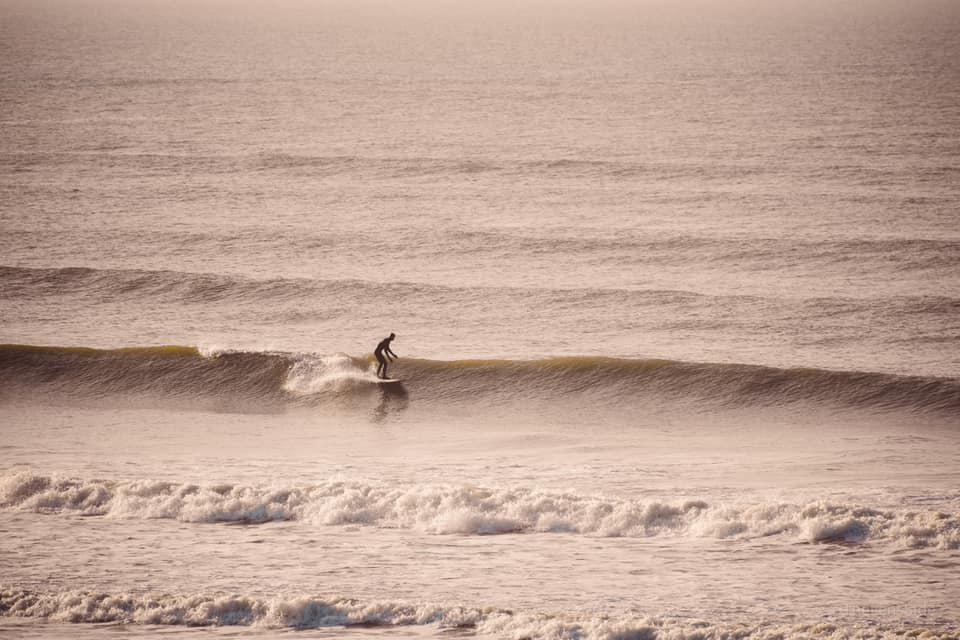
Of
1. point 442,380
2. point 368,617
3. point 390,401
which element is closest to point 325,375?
point 390,401

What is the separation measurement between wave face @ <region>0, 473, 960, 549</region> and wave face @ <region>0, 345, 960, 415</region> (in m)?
5.96

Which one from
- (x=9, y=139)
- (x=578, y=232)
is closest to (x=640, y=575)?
(x=578, y=232)

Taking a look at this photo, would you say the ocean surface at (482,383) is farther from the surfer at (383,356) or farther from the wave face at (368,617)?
the surfer at (383,356)

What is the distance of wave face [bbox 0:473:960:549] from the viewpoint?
1349cm

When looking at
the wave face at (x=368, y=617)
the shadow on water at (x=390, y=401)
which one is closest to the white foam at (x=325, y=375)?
the shadow on water at (x=390, y=401)

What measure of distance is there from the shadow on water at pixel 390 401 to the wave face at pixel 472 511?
4.80 m

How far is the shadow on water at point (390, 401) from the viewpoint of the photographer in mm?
20266

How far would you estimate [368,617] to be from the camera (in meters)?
11.6

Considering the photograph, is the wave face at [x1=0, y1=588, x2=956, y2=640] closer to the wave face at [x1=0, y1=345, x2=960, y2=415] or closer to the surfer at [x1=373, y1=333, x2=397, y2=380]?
the wave face at [x1=0, y1=345, x2=960, y2=415]

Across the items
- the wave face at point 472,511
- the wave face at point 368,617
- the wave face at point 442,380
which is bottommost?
the wave face at point 368,617

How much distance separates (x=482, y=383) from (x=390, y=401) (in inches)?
77.5

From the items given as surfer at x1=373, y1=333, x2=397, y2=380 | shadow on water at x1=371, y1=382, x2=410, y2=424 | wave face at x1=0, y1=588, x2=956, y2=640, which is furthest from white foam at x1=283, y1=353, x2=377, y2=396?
wave face at x1=0, y1=588, x2=956, y2=640

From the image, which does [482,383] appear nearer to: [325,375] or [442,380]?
[442,380]

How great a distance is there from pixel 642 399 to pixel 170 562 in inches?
412
